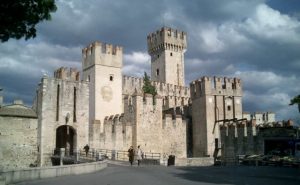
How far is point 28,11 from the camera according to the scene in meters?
11.1

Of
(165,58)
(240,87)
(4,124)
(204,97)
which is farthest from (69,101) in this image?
(165,58)

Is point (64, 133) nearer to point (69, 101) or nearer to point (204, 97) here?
point (69, 101)

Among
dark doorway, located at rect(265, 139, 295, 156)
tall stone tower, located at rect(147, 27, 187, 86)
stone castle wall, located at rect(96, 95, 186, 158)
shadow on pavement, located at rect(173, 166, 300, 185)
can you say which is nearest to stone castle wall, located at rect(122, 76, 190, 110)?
tall stone tower, located at rect(147, 27, 187, 86)

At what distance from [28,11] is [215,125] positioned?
101ft

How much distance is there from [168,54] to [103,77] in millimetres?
28355

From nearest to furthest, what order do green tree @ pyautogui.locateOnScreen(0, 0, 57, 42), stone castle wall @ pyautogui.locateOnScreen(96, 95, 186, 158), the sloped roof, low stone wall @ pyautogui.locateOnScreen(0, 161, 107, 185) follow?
green tree @ pyautogui.locateOnScreen(0, 0, 57, 42), low stone wall @ pyautogui.locateOnScreen(0, 161, 107, 185), the sloped roof, stone castle wall @ pyautogui.locateOnScreen(96, 95, 186, 158)

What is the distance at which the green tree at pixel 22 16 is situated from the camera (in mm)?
10789

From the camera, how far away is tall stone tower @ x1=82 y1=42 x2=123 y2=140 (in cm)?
3966

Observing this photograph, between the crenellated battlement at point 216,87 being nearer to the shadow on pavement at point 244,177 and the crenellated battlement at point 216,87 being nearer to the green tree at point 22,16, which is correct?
the shadow on pavement at point 244,177

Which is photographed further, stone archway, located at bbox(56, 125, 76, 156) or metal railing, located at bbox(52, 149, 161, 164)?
stone archway, located at bbox(56, 125, 76, 156)

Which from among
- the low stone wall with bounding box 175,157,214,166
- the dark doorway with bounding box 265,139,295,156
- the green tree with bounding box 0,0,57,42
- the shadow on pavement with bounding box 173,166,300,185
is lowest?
the low stone wall with bounding box 175,157,214,166

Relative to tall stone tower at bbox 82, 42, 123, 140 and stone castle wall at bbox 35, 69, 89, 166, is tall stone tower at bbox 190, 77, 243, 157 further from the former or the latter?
stone castle wall at bbox 35, 69, 89, 166

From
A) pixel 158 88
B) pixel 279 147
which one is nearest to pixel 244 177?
pixel 279 147

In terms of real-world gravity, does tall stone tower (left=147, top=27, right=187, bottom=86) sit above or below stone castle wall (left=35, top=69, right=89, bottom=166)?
above
